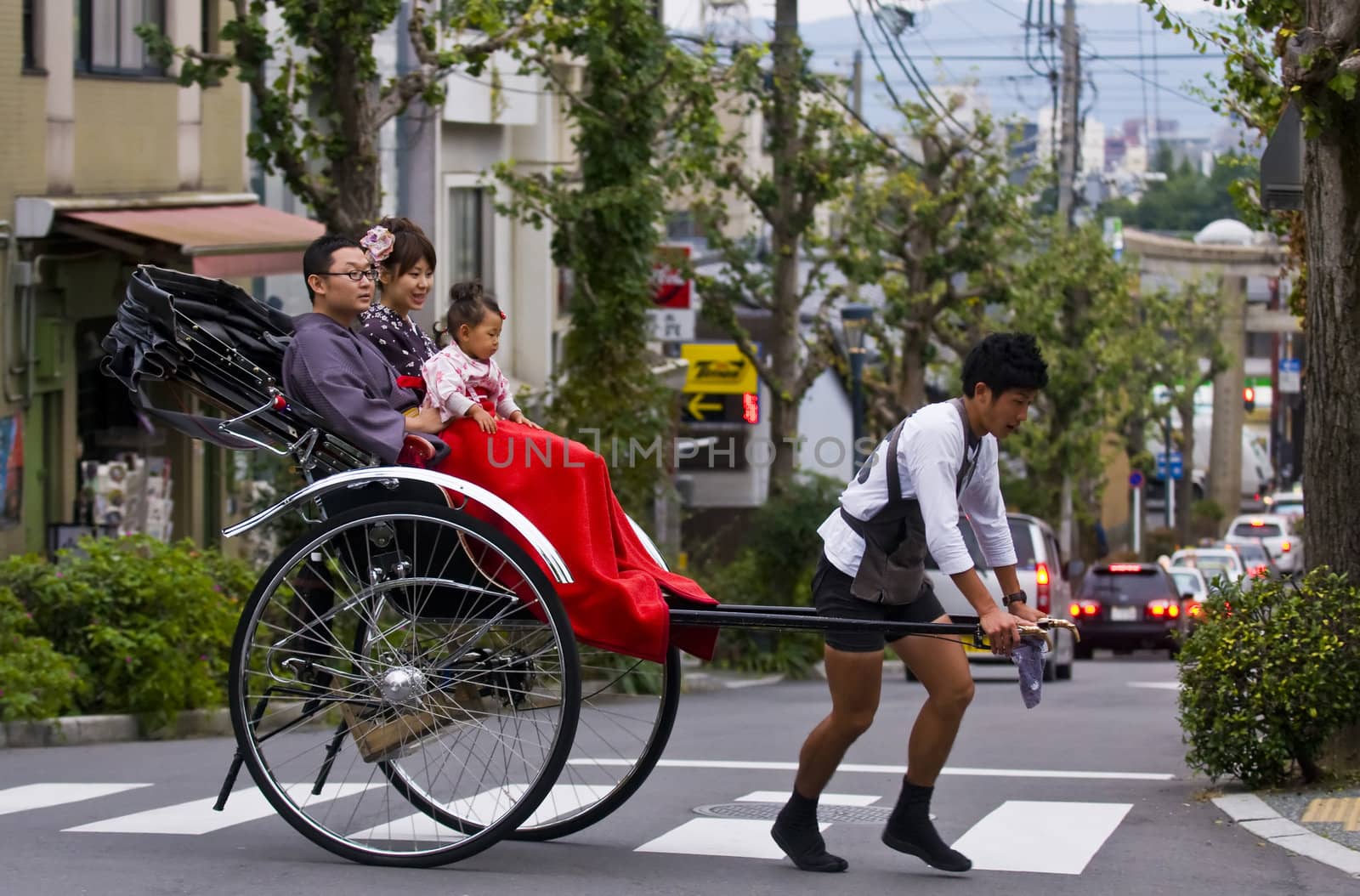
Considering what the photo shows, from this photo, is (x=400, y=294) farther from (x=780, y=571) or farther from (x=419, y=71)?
(x=780, y=571)

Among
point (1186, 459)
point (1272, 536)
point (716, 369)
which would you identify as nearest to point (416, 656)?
point (716, 369)

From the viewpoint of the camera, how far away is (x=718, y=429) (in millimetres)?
40594

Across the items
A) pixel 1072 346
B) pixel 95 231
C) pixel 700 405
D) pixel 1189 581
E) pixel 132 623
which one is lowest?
pixel 1189 581

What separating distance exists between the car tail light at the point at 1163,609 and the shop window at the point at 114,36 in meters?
19.0

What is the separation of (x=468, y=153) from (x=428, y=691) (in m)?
21.3

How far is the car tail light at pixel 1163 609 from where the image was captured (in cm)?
3092

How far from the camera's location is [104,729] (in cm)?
1194

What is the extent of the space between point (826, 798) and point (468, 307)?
3.33m

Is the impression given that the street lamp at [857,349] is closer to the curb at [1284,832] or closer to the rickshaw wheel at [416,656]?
the curb at [1284,832]

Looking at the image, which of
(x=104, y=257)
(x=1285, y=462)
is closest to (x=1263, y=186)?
(x=104, y=257)

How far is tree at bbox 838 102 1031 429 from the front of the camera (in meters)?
30.2

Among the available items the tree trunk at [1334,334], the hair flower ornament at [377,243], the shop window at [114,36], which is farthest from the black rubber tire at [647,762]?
the shop window at [114,36]

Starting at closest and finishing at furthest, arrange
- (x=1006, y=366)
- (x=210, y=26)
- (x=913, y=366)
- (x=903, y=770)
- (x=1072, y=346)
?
(x=1006, y=366) → (x=903, y=770) → (x=210, y=26) → (x=913, y=366) → (x=1072, y=346)

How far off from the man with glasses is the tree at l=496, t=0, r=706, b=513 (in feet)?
39.0
